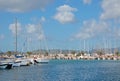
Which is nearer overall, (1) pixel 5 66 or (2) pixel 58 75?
(2) pixel 58 75

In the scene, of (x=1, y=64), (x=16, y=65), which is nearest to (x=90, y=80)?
(x=1, y=64)

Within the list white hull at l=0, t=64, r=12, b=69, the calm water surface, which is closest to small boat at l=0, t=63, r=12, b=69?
white hull at l=0, t=64, r=12, b=69

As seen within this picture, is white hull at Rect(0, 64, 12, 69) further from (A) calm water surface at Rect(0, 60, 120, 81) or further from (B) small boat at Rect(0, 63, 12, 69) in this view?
(A) calm water surface at Rect(0, 60, 120, 81)

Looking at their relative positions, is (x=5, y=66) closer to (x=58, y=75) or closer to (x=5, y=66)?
(x=5, y=66)

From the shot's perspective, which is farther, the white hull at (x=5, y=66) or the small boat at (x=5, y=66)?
the small boat at (x=5, y=66)

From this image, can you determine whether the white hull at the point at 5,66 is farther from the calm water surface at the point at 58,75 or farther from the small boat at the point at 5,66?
the calm water surface at the point at 58,75

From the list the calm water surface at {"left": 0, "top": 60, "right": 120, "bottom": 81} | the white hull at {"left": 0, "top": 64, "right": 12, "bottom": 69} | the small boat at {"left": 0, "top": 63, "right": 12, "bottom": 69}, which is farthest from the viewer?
the small boat at {"left": 0, "top": 63, "right": 12, "bottom": 69}

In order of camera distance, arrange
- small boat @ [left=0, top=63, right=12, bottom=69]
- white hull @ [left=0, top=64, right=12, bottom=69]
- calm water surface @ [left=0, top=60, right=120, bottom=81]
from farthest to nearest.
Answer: small boat @ [left=0, top=63, right=12, bottom=69] → white hull @ [left=0, top=64, right=12, bottom=69] → calm water surface @ [left=0, top=60, right=120, bottom=81]

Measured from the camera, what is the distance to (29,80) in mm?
71312

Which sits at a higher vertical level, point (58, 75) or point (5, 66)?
point (5, 66)

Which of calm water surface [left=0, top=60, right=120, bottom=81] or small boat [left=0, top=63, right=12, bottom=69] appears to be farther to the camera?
small boat [left=0, top=63, right=12, bottom=69]

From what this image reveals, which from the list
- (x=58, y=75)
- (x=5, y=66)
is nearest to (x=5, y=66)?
(x=5, y=66)

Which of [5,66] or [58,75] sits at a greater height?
[5,66]

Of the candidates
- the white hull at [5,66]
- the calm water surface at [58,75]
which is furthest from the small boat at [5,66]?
the calm water surface at [58,75]
